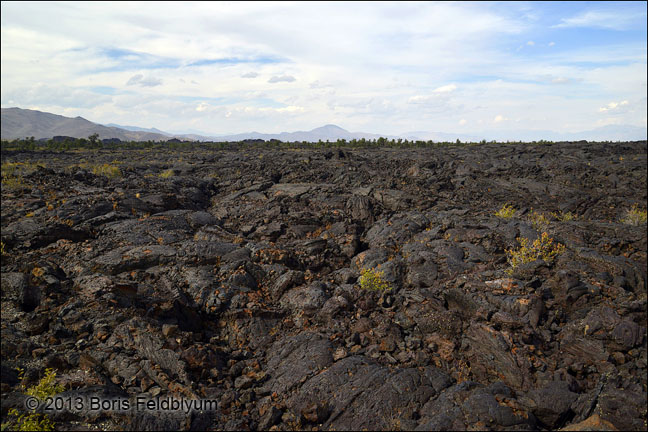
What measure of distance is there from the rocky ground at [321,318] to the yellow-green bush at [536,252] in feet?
1.08

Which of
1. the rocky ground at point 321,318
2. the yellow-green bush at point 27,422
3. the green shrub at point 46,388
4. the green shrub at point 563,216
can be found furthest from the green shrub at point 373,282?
the green shrub at point 563,216

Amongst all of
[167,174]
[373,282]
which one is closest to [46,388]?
[373,282]

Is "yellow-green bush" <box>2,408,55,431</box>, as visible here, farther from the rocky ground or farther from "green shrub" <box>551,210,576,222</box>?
"green shrub" <box>551,210,576,222</box>

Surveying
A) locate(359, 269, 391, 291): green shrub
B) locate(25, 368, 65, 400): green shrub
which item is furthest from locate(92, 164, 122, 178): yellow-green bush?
locate(359, 269, 391, 291): green shrub

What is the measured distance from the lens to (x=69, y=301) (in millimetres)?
10266

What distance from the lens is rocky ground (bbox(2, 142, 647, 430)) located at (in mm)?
7402

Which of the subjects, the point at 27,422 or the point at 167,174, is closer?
the point at 27,422

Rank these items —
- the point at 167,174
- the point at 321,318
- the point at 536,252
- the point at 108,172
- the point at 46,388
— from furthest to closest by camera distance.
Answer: the point at 167,174
the point at 108,172
the point at 536,252
the point at 321,318
the point at 46,388

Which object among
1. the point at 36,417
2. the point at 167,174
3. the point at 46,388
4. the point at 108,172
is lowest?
the point at 36,417

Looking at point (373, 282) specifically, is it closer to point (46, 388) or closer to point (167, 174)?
point (46, 388)

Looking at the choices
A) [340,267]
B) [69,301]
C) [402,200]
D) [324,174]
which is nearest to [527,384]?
[340,267]

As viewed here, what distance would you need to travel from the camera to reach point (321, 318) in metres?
10.6

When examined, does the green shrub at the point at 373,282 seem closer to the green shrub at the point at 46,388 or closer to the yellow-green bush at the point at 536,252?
the yellow-green bush at the point at 536,252

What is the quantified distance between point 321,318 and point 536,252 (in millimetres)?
8318
